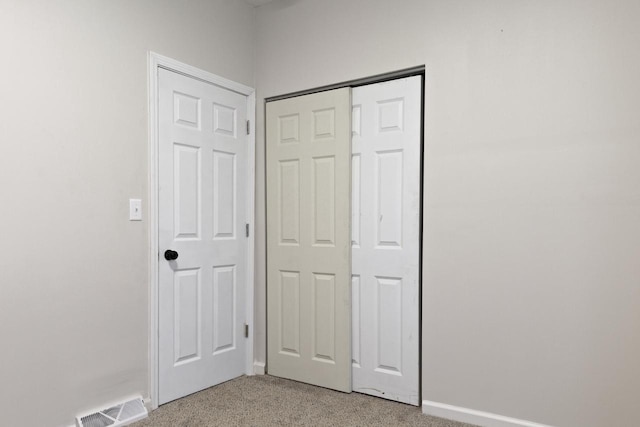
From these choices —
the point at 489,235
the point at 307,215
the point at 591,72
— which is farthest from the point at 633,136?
the point at 307,215

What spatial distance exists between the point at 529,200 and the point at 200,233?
6.38 ft

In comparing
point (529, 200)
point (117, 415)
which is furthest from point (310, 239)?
point (117, 415)

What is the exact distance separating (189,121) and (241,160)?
19.8 inches

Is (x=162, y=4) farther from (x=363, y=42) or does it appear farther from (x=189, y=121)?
(x=363, y=42)

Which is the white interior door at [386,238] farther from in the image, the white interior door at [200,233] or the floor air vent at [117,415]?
the floor air vent at [117,415]

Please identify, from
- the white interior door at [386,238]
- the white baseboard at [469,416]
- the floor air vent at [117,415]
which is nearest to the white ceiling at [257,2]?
the white interior door at [386,238]

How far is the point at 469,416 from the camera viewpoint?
2439 mm

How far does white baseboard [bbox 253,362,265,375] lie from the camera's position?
3238mm

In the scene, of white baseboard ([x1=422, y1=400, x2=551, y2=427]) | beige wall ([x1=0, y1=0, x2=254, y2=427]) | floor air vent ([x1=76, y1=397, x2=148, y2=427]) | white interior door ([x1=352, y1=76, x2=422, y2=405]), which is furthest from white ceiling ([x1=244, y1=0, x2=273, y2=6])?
white baseboard ([x1=422, y1=400, x2=551, y2=427])

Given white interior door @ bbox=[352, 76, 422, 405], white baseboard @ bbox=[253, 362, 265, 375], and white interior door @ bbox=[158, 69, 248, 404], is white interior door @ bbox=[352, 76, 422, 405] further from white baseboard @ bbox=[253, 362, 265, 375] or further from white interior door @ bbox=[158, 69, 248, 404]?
white interior door @ bbox=[158, 69, 248, 404]

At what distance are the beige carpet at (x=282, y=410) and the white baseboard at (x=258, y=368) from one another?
0.24 m

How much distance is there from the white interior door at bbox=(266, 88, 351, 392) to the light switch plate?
3.12 ft

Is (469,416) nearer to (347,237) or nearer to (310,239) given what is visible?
(347,237)

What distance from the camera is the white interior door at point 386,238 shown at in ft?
8.81
